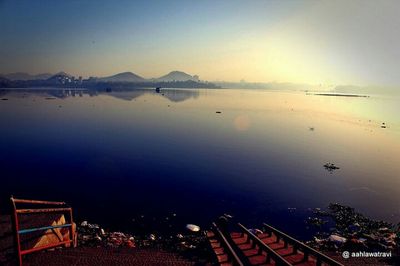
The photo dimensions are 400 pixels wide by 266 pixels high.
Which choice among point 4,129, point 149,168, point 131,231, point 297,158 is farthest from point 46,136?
point 297,158

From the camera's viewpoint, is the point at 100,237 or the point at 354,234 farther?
the point at 354,234

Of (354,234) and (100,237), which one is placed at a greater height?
A: (100,237)

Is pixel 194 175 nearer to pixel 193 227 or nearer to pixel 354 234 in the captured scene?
pixel 193 227

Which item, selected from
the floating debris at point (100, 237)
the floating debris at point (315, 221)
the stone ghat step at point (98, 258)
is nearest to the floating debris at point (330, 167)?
the floating debris at point (315, 221)

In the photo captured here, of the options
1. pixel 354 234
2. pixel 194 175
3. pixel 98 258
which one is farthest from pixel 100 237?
pixel 354 234

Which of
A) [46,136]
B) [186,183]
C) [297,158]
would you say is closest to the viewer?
[186,183]

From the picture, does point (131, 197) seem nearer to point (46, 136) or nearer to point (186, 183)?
point (186, 183)

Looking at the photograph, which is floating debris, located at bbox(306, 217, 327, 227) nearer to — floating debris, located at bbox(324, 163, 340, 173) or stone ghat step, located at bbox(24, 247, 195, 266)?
floating debris, located at bbox(324, 163, 340, 173)

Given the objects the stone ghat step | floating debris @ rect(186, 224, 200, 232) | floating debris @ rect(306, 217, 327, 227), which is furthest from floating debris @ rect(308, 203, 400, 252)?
the stone ghat step
